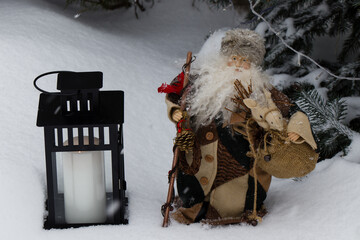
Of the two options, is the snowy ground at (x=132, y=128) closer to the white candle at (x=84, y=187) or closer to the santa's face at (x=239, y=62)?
the white candle at (x=84, y=187)

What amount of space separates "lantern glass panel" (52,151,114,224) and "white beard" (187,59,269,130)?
0.89ft

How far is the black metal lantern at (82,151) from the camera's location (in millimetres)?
1259

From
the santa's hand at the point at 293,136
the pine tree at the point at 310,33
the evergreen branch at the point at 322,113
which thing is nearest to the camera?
the santa's hand at the point at 293,136

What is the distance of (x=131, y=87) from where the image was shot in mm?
1923

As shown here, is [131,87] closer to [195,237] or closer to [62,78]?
[62,78]

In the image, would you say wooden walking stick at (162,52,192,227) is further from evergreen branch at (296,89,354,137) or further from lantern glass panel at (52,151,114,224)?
evergreen branch at (296,89,354,137)

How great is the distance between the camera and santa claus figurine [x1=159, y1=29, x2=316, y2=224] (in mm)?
1254

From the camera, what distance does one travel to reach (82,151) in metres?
1.28

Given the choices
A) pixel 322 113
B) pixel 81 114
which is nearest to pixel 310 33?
pixel 322 113

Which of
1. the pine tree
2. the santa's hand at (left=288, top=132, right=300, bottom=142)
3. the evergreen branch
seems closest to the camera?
the santa's hand at (left=288, top=132, right=300, bottom=142)

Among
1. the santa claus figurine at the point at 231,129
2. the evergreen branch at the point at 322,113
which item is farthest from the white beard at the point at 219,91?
the evergreen branch at the point at 322,113

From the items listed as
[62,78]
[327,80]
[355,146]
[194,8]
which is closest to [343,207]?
[355,146]

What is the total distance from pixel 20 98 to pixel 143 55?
0.63 meters

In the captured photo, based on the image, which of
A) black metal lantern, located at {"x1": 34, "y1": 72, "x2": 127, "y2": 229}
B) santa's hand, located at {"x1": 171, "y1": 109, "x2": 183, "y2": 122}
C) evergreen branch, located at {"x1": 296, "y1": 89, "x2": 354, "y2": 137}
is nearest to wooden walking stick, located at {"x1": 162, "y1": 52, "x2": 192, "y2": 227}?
santa's hand, located at {"x1": 171, "y1": 109, "x2": 183, "y2": 122}
